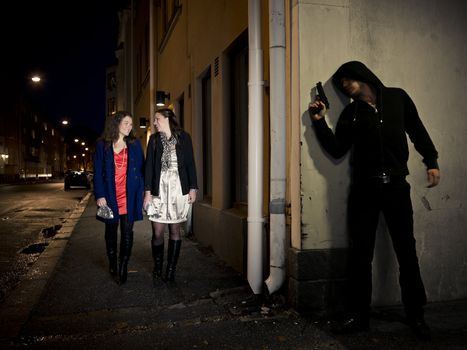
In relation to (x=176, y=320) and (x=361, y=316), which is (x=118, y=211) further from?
(x=361, y=316)

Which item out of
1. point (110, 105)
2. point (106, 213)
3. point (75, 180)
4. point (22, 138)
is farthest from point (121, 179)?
point (22, 138)

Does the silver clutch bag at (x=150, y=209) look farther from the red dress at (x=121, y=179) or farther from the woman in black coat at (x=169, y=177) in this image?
the red dress at (x=121, y=179)

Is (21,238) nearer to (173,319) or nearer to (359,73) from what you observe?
(173,319)

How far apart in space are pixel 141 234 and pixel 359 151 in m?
5.71

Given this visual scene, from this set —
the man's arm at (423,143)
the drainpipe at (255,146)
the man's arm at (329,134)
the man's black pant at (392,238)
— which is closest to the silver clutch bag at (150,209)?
the drainpipe at (255,146)

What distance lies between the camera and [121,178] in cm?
493

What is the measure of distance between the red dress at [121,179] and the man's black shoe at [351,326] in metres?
2.62

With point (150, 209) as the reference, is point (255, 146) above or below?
above

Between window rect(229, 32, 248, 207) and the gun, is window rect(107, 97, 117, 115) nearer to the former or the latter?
window rect(229, 32, 248, 207)

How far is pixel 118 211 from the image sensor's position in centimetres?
489

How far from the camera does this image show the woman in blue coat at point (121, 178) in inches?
191

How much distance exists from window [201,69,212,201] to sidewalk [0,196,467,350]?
104 inches

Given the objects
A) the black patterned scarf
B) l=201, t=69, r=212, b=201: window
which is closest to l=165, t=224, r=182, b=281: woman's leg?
the black patterned scarf

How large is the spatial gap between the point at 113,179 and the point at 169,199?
64 centimetres
